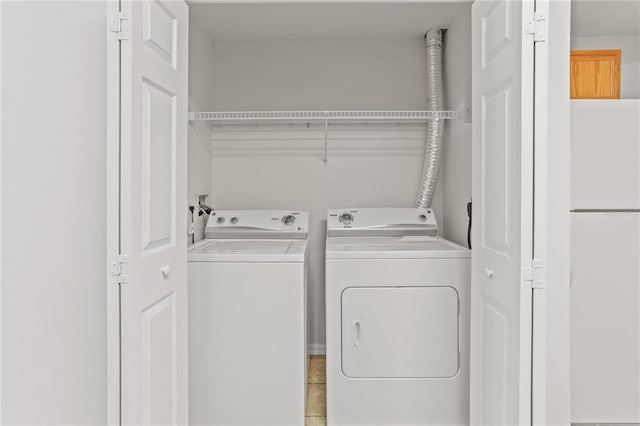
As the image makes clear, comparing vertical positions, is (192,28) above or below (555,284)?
above

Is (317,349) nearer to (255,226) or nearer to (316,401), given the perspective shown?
(316,401)

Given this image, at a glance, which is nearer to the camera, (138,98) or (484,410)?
(138,98)

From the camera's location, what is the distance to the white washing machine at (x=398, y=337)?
8.00 ft

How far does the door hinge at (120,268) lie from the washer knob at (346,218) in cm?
184

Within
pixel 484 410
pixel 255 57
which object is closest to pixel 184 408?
pixel 484 410

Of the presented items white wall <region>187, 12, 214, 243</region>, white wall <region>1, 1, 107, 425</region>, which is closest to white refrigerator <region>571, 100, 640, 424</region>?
white wall <region>1, 1, 107, 425</region>

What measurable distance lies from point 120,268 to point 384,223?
6.37 ft

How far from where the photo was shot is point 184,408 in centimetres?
212

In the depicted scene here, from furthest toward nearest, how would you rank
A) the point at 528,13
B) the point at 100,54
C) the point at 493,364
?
the point at 493,364 → the point at 100,54 → the point at 528,13

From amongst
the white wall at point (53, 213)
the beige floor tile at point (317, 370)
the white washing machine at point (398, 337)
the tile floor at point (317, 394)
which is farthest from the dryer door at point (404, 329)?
the white wall at point (53, 213)

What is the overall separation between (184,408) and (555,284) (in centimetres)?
158

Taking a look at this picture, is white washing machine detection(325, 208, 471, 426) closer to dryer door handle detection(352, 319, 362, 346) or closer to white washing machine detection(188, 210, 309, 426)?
dryer door handle detection(352, 319, 362, 346)

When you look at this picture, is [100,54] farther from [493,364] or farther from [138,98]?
[493,364]

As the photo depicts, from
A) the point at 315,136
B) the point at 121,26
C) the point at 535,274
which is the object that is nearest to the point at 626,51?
the point at 535,274
